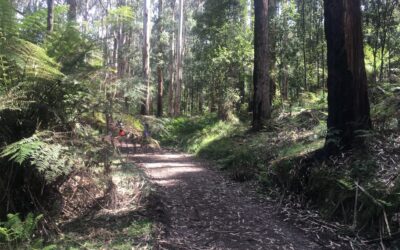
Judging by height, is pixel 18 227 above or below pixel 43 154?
below

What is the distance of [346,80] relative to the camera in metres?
5.93

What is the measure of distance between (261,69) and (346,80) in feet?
16.9

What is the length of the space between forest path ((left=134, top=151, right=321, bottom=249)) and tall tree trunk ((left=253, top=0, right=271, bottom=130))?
354 cm

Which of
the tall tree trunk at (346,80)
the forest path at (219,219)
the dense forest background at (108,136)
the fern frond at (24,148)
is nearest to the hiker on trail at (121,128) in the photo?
the dense forest background at (108,136)

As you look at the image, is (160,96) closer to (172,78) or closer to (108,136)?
(172,78)

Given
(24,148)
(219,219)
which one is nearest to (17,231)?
(24,148)

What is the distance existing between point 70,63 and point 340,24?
4040mm

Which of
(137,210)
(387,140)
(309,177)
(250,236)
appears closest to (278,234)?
(250,236)

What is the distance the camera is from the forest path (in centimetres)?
442

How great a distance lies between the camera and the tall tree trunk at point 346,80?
584cm

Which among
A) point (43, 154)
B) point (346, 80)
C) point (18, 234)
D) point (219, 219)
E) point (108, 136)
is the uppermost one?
point (346, 80)

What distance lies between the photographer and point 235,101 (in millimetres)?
15922

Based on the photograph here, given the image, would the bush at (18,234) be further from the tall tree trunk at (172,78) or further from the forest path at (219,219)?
the tall tree trunk at (172,78)

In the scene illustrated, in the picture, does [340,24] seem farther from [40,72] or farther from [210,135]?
[210,135]
